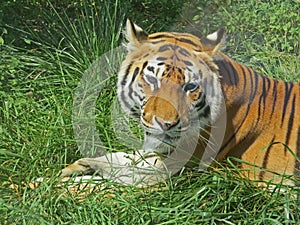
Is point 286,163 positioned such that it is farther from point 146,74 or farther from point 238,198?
point 146,74

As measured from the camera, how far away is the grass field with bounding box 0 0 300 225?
11.2ft

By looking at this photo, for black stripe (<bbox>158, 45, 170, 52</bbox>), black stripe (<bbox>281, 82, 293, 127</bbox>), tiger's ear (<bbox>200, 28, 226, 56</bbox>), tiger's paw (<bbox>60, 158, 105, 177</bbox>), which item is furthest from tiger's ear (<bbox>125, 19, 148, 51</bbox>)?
black stripe (<bbox>281, 82, 293, 127</bbox>)

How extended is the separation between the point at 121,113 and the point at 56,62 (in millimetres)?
720

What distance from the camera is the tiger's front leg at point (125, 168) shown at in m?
3.69

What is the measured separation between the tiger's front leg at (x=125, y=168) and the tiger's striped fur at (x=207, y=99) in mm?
89

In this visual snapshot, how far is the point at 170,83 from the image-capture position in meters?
Answer: 3.59

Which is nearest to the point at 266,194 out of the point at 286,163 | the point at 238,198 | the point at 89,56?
the point at 238,198

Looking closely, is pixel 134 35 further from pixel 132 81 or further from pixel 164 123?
pixel 164 123

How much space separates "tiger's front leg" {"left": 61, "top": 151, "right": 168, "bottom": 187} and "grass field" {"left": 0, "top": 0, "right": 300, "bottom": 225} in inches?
2.3

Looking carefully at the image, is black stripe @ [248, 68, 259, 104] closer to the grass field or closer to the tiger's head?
the tiger's head

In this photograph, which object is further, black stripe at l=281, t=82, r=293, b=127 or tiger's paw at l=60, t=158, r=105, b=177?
tiger's paw at l=60, t=158, r=105, b=177

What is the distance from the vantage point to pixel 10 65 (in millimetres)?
4887

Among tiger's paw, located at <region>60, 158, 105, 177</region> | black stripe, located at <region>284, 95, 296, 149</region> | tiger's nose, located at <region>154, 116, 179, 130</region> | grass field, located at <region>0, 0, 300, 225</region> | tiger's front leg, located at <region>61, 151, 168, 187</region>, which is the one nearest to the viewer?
grass field, located at <region>0, 0, 300, 225</region>

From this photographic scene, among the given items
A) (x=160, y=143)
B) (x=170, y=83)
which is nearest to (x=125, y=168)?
(x=160, y=143)
